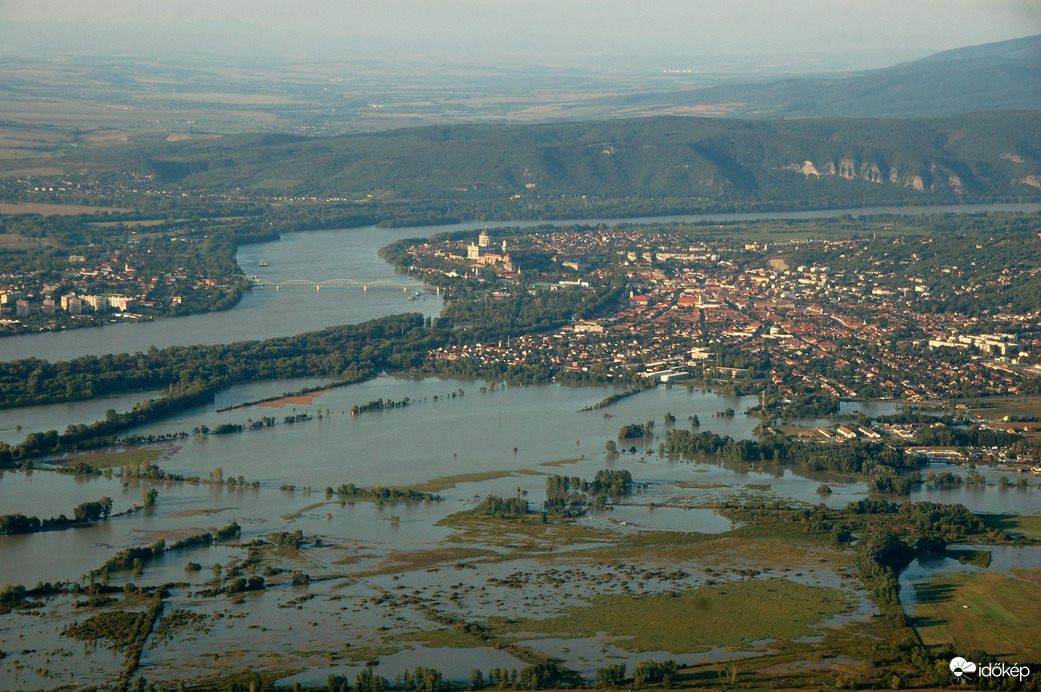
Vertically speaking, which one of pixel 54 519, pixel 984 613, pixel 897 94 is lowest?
pixel 984 613

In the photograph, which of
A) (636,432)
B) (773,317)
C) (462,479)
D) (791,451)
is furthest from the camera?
(773,317)

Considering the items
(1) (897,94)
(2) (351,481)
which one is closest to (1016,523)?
(2) (351,481)

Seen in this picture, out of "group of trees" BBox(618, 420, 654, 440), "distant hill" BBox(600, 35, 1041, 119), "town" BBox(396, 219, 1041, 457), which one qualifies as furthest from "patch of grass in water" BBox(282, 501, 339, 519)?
"distant hill" BBox(600, 35, 1041, 119)

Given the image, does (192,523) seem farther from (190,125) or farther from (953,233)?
(190,125)

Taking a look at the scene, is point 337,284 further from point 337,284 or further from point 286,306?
point 286,306

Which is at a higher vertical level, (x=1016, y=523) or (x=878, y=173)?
(x=878, y=173)

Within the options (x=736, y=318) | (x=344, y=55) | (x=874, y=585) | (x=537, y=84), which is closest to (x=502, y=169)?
(x=736, y=318)
